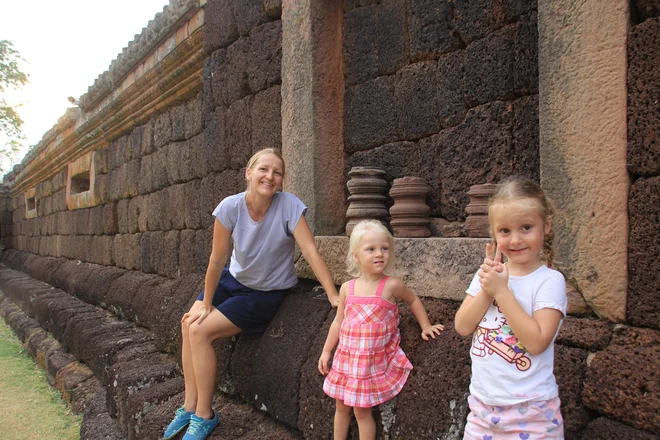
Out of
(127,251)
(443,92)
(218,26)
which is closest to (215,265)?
(443,92)

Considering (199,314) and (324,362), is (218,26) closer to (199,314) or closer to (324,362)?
(199,314)

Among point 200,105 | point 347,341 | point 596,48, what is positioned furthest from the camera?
point 200,105

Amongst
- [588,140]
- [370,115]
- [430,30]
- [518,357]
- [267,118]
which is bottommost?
[518,357]

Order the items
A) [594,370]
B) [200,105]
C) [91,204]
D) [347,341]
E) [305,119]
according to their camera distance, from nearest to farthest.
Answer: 1. [594,370]
2. [347,341]
3. [305,119]
4. [200,105]
5. [91,204]

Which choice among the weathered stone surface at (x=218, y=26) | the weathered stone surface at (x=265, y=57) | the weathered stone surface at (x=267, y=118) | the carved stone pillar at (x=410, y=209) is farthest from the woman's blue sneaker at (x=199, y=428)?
the weathered stone surface at (x=218, y=26)

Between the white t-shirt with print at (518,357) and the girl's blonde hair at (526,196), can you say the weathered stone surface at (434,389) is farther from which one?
the girl's blonde hair at (526,196)

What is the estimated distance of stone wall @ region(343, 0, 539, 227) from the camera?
218 cm

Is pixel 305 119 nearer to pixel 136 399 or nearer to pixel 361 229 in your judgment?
pixel 361 229

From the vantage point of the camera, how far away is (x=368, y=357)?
1.96 m

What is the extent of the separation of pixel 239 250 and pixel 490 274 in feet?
5.38

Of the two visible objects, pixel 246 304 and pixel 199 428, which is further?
pixel 246 304

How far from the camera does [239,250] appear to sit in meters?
2.76

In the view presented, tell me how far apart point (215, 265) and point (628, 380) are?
1.99 metres

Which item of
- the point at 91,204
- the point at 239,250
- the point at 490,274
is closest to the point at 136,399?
the point at 239,250
